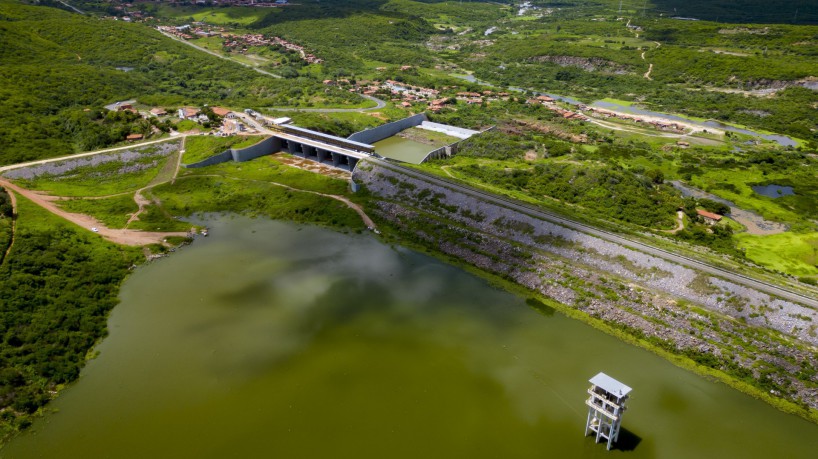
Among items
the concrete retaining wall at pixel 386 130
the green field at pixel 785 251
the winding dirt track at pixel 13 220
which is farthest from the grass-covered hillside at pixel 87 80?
the green field at pixel 785 251

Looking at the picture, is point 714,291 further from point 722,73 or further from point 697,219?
point 722,73

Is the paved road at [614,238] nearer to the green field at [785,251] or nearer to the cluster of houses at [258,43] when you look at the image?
the green field at [785,251]

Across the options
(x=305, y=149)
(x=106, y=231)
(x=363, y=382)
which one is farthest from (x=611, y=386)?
(x=305, y=149)

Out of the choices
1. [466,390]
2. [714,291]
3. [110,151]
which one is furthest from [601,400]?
[110,151]

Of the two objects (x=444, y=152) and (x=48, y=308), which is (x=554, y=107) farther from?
(x=48, y=308)

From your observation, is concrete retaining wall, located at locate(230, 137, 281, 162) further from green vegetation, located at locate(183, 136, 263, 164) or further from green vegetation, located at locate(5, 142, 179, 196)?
green vegetation, located at locate(5, 142, 179, 196)
